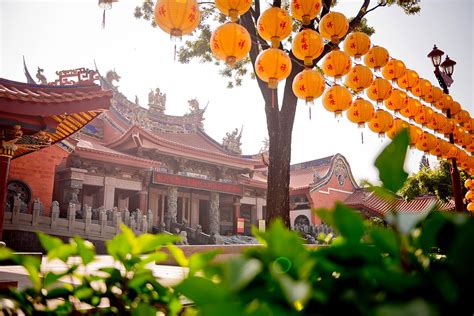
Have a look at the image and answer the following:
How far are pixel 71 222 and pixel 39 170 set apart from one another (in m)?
1.87

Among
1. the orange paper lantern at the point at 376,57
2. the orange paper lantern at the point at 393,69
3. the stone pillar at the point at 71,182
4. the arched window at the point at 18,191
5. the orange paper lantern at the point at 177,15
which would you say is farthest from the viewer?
→ the stone pillar at the point at 71,182

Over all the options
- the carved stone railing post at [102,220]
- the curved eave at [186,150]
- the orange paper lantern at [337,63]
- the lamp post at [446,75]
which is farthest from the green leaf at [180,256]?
the curved eave at [186,150]

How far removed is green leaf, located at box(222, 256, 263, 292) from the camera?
0.31 meters

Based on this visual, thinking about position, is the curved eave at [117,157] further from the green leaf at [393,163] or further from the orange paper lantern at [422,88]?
the green leaf at [393,163]

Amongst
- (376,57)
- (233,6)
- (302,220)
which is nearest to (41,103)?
(233,6)

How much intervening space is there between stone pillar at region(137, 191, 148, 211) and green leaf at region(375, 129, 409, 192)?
13.5 meters

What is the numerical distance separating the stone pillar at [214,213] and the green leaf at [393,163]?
608 inches

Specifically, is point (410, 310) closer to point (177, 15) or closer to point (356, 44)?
point (177, 15)

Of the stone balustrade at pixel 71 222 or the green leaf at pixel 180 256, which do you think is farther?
the stone balustrade at pixel 71 222

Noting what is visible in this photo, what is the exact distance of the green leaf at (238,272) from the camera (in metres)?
0.31

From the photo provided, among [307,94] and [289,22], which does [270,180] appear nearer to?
[307,94]

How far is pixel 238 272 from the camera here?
1.06 ft

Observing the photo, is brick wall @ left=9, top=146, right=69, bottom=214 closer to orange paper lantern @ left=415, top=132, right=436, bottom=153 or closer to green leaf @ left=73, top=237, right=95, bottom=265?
orange paper lantern @ left=415, top=132, right=436, bottom=153

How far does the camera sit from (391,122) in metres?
5.88
